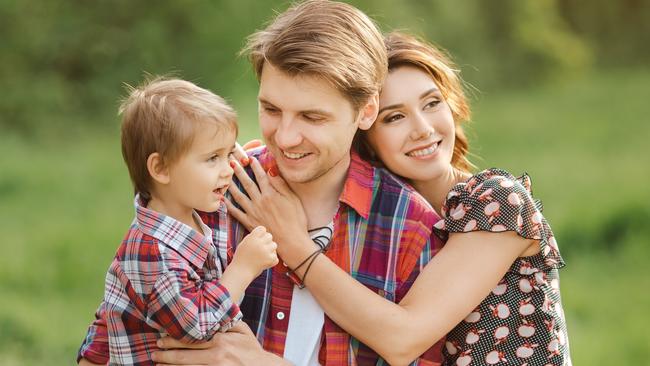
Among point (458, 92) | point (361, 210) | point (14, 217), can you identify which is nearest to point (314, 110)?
point (361, 210)

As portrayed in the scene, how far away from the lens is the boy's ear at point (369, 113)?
125 inches

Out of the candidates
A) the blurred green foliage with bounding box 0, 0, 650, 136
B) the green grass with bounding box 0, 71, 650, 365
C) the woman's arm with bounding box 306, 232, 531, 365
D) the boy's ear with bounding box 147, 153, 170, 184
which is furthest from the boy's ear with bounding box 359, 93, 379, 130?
the blurred green foliage with bounding box 0, 0, 650, 136

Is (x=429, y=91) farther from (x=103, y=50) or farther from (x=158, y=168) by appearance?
(x=103, y=50)

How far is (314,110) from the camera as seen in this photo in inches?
119

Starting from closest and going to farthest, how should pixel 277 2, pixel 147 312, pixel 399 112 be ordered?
pixel 147 312 < pixel 399 112 < pixel 277 2

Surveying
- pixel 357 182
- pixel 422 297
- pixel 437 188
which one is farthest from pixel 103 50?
pixel 422 297

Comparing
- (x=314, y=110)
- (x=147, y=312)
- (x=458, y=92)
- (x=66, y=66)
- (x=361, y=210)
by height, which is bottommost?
(x=147, y=312)

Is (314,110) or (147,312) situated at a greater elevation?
(314,110)

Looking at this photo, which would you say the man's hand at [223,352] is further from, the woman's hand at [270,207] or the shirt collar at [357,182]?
the shirt collar at [357,182]

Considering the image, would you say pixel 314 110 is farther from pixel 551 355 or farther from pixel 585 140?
pixel 585 140

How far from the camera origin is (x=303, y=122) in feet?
10.0

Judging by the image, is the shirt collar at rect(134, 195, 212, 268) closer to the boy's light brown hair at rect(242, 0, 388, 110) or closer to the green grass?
the boy's light brown hair at rect(242, 0, 388, 110)

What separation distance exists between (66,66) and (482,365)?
9.12 metres

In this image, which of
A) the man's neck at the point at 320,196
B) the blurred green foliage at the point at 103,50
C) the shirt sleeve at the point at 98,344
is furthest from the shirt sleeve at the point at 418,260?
the blurred green foliage at the point at 103,50
